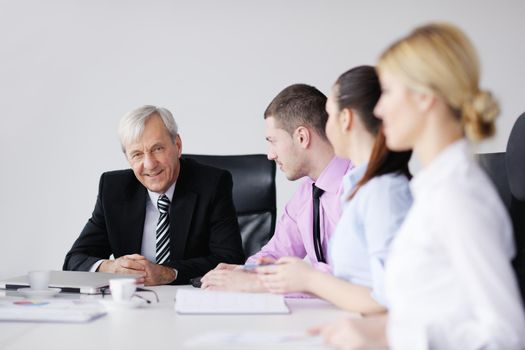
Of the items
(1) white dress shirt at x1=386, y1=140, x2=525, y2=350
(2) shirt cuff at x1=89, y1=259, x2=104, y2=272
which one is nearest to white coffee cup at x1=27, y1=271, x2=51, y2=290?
(2) shirt cuff at x1=89, y1=259, x2=104, y2=272

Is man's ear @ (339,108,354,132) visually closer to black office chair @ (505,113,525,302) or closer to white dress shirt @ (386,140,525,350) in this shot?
black office chair @ (505,113,525,302)

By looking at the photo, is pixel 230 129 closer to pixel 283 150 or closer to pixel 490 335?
pixel 283 150

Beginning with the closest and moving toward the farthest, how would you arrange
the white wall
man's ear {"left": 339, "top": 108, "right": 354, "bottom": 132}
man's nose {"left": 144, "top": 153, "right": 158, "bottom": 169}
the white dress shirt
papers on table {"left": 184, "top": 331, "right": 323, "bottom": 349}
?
the white dress shirt < papers on table {"left": 184, "top": 331, "right": 323, "bottom": 349} < man's ear {"left": 339, "top": 108, "right": 354, "bottom": 132} < man's nose {"left": 144, "top": 153, "right": 158, "bottom": 169} < the white wall

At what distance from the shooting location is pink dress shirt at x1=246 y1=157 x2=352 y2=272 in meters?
2.48

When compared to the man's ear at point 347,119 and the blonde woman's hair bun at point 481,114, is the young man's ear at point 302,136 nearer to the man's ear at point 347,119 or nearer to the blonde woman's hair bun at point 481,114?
the man's ear at point 347,119

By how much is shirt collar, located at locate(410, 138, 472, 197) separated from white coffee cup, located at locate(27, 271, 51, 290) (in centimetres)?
114

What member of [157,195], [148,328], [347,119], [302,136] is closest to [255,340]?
[148,328]

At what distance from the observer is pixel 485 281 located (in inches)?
45.1

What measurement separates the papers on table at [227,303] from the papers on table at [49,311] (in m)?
0.20

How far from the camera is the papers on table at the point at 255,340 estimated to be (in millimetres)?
1364

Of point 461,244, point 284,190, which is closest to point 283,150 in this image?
point 461,244

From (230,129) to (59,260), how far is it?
131 centimetres

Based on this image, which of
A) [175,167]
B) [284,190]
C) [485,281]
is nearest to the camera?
[485,281]

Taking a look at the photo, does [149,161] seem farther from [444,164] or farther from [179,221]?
[444,164]
